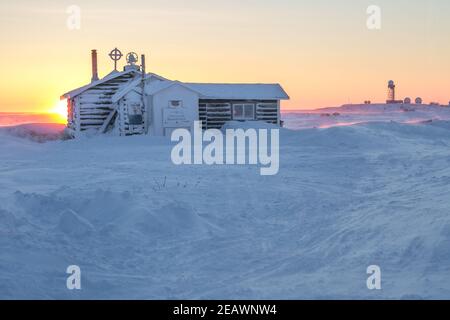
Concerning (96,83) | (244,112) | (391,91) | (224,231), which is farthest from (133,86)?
(391,91)

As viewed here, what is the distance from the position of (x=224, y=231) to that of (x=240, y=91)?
25935mm

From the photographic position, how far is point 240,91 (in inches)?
1404

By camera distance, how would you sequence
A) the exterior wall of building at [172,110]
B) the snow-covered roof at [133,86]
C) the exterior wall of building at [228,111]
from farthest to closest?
the exterior wall of building at [228,111]
the snow-covered roof at [133,86]
the exterior wall of building at [172,110]

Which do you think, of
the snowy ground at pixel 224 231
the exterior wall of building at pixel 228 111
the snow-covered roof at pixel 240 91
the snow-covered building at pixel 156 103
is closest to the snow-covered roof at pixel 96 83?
the snow-covered building at pixel 156 103

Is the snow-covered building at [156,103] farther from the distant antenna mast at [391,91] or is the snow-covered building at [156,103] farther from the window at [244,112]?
the distant antenna mast at [391,91]

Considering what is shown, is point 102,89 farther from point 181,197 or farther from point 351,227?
point 351,227

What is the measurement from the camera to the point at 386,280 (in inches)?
286

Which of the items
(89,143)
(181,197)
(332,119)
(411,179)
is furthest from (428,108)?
(181,197)

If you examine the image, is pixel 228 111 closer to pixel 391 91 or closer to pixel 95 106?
pixel 95 106

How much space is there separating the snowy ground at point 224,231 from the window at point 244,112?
56.9 ft

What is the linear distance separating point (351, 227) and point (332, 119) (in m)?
54.6

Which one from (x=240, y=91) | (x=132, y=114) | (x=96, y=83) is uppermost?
(x=96, y=83)

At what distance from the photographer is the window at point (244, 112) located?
115 feet

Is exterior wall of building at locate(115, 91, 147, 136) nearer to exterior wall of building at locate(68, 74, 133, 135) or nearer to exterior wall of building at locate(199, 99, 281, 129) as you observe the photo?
exterior wall of building at locate(68, 74, 133, 135)
